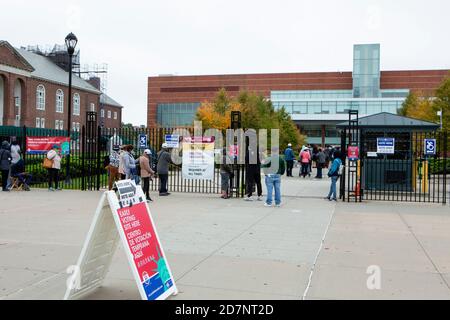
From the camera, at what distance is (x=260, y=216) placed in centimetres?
1162

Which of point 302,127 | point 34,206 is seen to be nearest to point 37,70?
point 302,127

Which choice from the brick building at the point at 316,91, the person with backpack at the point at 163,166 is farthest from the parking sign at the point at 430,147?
the brick building at the point at 316,91

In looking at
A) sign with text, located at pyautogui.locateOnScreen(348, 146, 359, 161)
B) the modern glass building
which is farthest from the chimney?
sign with text, located at pyautogui.locateOnScreen(348, 146, 359, 161)

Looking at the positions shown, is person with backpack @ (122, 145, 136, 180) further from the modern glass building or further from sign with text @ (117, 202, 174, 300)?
the modern glass building

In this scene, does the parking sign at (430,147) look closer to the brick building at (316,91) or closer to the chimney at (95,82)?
the brick building at (316,91)

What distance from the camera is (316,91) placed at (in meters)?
94.8

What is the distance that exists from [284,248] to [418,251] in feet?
7.20

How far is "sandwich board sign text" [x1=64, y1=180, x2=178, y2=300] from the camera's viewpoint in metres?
4.88

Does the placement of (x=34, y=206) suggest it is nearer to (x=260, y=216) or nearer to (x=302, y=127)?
(x=260, y=216)

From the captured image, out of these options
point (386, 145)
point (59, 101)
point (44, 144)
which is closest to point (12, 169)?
point (44, 144)

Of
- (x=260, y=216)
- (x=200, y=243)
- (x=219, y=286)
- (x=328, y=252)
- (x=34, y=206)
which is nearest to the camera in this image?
(x=219, y=286)

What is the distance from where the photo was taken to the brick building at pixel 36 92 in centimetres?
5650

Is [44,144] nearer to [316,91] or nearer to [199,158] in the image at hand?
[199,158]

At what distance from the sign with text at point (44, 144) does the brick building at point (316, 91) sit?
63055 mm
